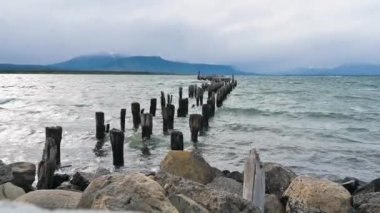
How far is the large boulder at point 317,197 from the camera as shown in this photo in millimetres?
7352

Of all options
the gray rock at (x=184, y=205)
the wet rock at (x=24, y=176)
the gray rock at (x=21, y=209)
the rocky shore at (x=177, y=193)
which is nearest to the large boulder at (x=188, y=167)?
the rocky shore at (x=177, y=193)

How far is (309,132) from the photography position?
78.8 feet

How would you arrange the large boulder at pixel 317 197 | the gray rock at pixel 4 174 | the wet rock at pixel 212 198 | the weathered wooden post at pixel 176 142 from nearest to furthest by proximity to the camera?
1. the wet rock at pixel 212 198
2. the large boulder at pixel 317 197
3. the gray rock at pixel 4 174
4. the weathered wooden post at pixel 176 142

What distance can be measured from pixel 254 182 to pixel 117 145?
28.8 ft

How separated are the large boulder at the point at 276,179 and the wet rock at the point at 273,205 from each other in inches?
48.2

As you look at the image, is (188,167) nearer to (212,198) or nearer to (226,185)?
(226,185)

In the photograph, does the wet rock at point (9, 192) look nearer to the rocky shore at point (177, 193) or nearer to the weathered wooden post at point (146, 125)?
the rocky shore at point (177, 193)

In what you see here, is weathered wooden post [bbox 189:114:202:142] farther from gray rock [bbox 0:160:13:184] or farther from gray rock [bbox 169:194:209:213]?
gray rock [bbox 169:194:209:213]

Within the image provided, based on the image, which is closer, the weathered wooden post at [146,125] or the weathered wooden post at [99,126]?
the weathered wooden post at [146,125]

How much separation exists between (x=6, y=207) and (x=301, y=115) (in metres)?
32.6

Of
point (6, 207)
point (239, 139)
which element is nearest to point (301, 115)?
point (239, 139)

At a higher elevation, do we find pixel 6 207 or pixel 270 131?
pixel 6 207

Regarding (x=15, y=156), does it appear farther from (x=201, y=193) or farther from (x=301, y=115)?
(x=301, y=115)

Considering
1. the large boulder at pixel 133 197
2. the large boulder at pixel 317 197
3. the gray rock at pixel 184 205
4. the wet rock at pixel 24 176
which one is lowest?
the wet rock at pixel 24 176
